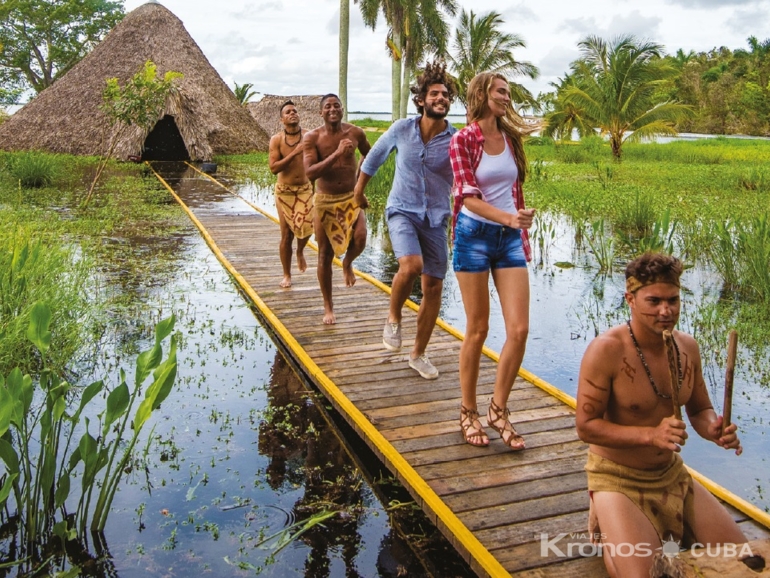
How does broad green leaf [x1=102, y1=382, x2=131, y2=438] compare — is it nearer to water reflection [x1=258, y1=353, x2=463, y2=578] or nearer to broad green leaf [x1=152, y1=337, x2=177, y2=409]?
broad green leaf [x1=152, y1=337, x2=177, y2=409]

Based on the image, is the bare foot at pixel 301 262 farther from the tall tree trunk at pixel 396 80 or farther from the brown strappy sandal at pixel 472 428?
the tall tree trunk at pixel 396 80

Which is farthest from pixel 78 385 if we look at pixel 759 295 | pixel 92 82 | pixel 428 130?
pixel 92 82

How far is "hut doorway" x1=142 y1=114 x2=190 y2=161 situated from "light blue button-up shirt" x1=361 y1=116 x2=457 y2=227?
2032 centimetres

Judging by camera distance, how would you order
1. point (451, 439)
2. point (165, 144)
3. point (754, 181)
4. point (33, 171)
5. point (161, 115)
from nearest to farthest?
point (451, 439) < point (754, 181) < point (33, 171) < point (161, 115) < point (165, 144)

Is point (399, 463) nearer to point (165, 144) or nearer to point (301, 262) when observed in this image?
point (301, 262)

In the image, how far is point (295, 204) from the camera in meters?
6.75

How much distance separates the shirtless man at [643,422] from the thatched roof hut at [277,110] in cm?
2783

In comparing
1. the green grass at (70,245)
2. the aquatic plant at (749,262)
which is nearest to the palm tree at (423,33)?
the green grass at (70,245)

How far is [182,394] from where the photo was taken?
15.9 feet

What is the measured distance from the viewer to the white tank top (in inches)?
134

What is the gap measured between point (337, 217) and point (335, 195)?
15cm

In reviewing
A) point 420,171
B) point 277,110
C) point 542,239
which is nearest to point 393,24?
point 277,110

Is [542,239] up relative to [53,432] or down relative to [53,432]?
down

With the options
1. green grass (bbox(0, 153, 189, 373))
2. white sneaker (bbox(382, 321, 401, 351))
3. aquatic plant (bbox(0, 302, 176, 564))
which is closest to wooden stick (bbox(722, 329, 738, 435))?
aquatic plant (bbox(0, 302, 176, 564))
